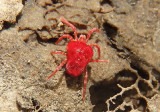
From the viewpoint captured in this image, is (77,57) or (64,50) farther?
(64,50)

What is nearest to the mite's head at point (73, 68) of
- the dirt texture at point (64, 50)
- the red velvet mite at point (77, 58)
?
the red velvet mite at point (77, 58)

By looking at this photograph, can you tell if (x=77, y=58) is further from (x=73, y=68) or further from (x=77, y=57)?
(x=73, y=68)

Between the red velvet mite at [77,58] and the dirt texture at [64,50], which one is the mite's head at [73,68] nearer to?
the red velvet mite at [77,58]

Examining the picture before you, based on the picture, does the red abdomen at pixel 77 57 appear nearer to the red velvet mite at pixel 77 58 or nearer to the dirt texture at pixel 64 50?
the red velvet mite at pixel 77 58

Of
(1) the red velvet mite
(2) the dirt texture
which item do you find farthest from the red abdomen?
(2) the dirt texture

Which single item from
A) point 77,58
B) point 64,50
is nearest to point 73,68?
point 77,58

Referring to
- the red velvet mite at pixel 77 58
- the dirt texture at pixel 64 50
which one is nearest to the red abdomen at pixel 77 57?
the red velvet mite at pixel 77 58

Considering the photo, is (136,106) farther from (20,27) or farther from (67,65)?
(20,27)
